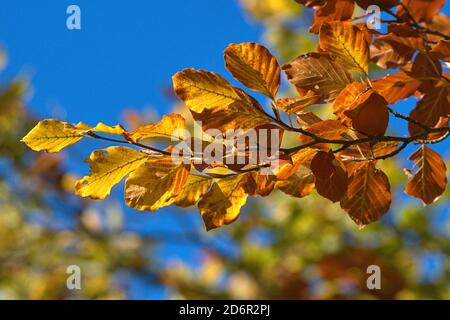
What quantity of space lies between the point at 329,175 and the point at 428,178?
0.45ft

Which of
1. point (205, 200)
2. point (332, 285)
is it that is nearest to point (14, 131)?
point (332, 285)

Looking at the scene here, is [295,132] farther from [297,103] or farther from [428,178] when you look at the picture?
[428,178]

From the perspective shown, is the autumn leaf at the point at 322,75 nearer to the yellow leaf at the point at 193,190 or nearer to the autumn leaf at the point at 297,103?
the autumn leaf at the point at 297,103

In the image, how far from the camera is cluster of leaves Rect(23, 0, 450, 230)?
0.55 meters

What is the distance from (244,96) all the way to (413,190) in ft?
0.74

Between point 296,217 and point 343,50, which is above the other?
point 296,217

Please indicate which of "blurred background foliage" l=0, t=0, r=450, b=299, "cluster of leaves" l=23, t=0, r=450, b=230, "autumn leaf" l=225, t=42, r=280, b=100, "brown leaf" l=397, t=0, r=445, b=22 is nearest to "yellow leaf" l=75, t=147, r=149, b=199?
"cluster of leaves" l=23, t=0, r=450, b=230

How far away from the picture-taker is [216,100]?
554mm

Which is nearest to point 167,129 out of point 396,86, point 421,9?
point 396,86

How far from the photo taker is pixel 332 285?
7.96 feet

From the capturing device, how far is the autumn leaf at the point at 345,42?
613 millimetres

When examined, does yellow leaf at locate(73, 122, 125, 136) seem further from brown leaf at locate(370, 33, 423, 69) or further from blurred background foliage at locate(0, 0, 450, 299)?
blurred background foliage at locate(0, 0, 450, 299)

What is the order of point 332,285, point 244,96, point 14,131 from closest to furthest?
1. point 244,96
2. point 332,285
3. point 14,131

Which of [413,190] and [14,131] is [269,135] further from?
[14,131]
